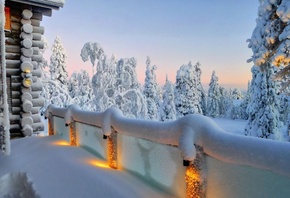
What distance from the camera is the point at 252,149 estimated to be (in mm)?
2723

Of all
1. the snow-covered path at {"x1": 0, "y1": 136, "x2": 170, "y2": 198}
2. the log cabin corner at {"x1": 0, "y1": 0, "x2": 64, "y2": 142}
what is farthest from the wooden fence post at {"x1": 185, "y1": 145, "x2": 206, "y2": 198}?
the log cabin corner at {"x1": 0, "y1": 0, "x2": 64, "y2": 142}

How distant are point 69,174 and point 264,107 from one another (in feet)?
59.5

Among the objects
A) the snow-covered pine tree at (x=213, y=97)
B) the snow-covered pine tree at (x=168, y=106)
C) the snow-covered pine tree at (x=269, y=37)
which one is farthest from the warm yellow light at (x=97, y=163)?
the snow-covered pine tree at (x=213, y=97)

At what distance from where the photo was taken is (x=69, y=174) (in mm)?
5055

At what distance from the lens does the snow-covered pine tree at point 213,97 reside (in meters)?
58.8

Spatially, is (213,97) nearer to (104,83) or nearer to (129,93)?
(129,93)

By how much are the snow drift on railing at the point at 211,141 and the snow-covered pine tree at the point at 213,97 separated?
55362 millimetres

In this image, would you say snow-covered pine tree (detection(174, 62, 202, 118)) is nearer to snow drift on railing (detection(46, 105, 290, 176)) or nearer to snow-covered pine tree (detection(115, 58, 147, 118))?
snow-covered pine tree (detection(115, 58, 147, 118))

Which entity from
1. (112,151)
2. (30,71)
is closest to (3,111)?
(112,151)

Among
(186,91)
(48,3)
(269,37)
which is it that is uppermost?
(48,3)

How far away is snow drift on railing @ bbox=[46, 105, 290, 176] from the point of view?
251cm

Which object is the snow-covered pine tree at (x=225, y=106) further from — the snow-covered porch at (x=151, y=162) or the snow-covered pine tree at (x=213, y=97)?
the snow-covered porch at (x=151, y=162)

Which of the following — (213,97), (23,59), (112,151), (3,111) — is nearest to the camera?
(112,151)

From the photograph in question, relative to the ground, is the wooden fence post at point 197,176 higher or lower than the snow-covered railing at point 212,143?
lower
